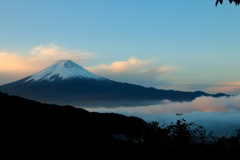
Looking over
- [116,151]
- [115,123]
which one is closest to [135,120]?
[115,123]

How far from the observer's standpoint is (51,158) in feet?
73.5

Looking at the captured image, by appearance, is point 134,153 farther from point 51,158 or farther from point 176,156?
point 51,158

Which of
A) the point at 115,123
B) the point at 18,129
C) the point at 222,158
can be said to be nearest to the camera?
the point at 222,158

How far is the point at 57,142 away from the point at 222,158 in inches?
409

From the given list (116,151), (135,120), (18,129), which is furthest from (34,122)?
(135,120)

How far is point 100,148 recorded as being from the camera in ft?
88.4

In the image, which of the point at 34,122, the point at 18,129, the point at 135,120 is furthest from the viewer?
the point at 135,120

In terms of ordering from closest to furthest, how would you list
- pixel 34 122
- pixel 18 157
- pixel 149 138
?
→ pixel 18 157 < pixel 149 138 < pixel 34 122

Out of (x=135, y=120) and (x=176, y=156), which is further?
(x=135, y=120)

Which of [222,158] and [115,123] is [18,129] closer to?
[222,158]

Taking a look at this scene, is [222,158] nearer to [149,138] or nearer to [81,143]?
[149,138]

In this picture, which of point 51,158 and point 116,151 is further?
point 116,151

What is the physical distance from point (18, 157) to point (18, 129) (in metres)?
6.98

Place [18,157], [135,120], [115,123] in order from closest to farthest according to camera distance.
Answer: [18,157] < [115,123] < [135,120]
